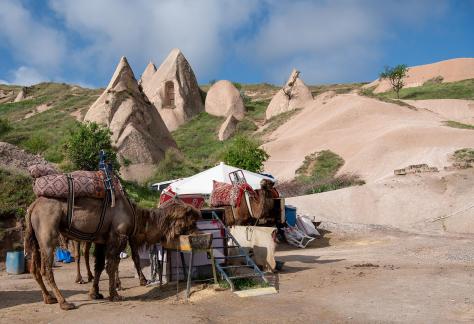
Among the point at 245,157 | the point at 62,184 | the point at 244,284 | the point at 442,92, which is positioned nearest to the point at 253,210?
the point at 244,284

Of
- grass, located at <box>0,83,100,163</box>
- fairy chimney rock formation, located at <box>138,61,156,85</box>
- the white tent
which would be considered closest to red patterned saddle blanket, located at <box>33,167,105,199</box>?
the white tent

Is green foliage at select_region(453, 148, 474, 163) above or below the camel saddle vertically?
above

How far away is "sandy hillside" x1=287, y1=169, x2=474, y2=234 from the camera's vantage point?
1931 centimetres

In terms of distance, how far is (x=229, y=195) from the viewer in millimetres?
11141

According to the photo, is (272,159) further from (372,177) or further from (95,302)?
(95,302)

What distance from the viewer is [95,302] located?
7.63 metres

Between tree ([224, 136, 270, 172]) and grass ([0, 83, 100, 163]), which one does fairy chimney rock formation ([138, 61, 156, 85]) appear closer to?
grass ([0, 83, 100, 163])

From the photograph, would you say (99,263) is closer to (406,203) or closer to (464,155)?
(406,203)

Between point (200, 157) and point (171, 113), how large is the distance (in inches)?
484

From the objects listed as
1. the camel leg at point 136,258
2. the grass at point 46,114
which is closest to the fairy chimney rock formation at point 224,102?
the grass at point 46,114

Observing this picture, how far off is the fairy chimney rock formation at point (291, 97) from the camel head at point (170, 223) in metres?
43.1

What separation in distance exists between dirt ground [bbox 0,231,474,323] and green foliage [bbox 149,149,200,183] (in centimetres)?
1649

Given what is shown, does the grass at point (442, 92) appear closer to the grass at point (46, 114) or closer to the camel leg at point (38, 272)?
the grass at point (46, 114)

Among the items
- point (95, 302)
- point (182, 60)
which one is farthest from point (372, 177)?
point (182, 60)
